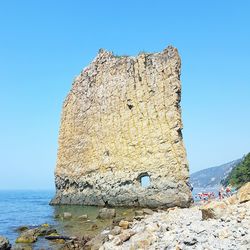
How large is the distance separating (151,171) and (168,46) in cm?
1498

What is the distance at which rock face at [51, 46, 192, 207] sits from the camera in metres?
44.3

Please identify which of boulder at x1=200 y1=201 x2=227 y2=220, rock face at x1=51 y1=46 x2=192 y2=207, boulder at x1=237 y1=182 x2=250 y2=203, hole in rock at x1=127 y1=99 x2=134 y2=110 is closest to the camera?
boulder at x1=200 y1=201 x2=227 y2=220

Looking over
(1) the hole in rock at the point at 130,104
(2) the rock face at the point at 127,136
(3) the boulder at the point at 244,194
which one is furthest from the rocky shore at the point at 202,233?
(1) the hole in rock at the point at 130,104

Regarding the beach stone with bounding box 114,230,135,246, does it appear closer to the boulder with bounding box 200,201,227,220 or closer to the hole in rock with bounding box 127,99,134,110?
the boulder with bounding box 200,201,227,220

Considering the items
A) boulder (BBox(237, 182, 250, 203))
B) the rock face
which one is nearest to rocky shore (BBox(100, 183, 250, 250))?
boulder (BBox(237, 182, 250, 203))

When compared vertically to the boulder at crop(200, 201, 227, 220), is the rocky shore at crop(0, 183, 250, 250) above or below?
below

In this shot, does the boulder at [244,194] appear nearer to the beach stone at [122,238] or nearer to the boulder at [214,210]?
the boulder at [214,210]

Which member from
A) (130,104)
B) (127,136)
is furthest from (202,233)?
(130,104)

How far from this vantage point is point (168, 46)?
47469mm

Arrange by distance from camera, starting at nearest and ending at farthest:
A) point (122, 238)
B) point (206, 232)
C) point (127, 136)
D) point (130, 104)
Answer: point (206, 232), point (122, 238), point (127, 136), point (130, 104)

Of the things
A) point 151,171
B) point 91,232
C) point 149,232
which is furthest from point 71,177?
point 149,232

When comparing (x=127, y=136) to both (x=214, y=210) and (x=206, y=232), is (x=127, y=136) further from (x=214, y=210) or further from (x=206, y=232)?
(x=206, y=232)

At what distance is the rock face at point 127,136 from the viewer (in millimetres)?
44312

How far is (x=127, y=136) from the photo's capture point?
47844 millimetres
